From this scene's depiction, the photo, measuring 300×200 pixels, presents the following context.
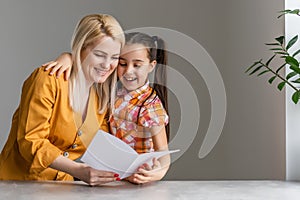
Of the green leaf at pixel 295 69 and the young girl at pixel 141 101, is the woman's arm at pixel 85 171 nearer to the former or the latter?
the young girl at pixel 141 101

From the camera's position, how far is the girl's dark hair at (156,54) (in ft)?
6.40

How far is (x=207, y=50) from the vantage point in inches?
123

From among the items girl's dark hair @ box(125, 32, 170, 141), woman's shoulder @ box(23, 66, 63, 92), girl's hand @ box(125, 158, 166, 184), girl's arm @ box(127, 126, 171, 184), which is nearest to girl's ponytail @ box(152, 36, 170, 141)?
girl's dark hair @ box(125, 32, 170, 141)

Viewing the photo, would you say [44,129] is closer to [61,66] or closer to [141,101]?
[61,66]

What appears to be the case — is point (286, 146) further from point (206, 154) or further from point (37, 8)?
point (37, 8)

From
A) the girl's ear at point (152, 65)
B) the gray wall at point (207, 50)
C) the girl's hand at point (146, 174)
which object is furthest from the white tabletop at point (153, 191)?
the gray wall at point (207, 50)

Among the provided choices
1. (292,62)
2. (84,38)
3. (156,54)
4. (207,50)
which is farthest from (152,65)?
(207,50)

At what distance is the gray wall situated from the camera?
2643 millimetres

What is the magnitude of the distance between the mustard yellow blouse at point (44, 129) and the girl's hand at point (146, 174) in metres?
0.22

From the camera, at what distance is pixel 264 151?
8.50 ft

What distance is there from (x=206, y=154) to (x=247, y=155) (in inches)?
13.6

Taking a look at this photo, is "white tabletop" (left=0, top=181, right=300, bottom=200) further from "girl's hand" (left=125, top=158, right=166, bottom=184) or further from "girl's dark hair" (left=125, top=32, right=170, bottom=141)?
"girl's dark hair" (left=125, top=32, right=170, bottom=141)

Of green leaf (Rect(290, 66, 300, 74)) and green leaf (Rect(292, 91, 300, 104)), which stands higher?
green leaf (Rect(290, 66, 300, 74))

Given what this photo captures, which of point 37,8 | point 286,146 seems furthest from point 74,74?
point 37,8
